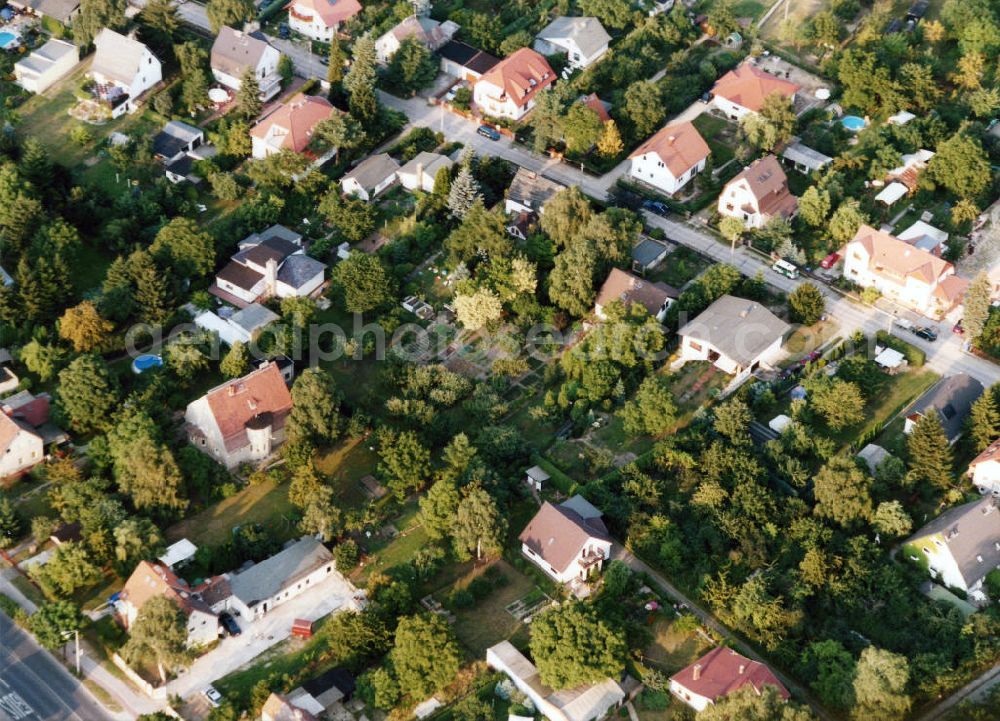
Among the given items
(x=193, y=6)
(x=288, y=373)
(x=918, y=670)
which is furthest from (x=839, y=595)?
(x=193, y=6)

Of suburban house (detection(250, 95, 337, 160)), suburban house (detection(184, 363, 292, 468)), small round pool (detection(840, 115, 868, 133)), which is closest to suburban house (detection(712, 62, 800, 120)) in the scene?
small round pool (detection(840, 115, 868, 133))

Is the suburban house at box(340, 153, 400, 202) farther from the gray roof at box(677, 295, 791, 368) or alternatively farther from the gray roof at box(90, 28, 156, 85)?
the gray roof at box(677, 295, 791, 368)

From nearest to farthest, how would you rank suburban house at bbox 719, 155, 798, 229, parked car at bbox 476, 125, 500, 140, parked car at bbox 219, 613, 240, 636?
parked car at bbox 219, 613, 240, 636, suburban house at bbox 719, 155, 798, 229, parked car at bbox 476, 125, 500, 140

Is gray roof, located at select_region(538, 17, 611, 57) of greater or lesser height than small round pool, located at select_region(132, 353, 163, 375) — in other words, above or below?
above

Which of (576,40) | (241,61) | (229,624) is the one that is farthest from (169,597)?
(576,40)

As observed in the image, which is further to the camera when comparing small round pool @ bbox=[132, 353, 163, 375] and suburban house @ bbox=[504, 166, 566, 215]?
suburban house @ bbox=[504, 166, 566, 215]
